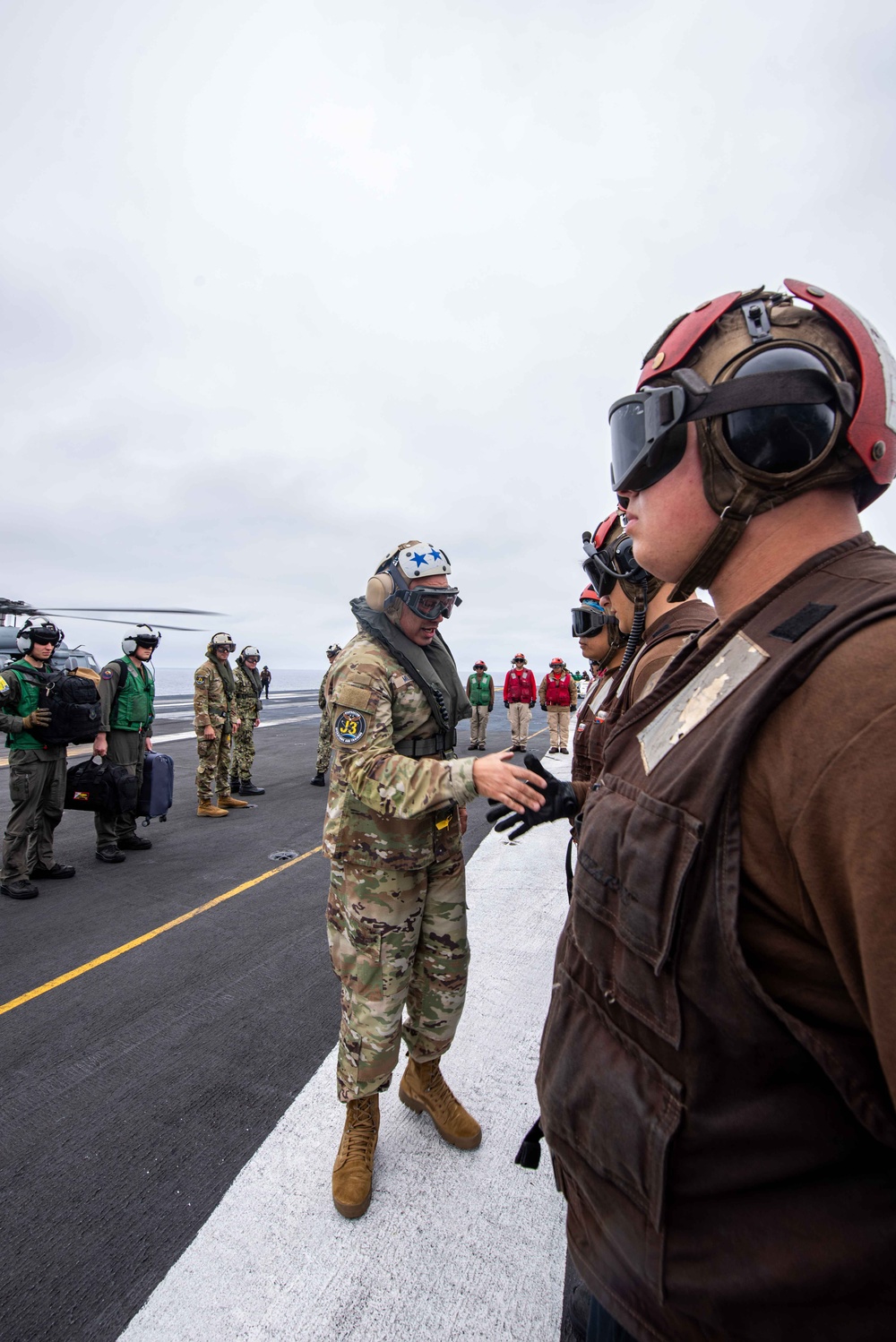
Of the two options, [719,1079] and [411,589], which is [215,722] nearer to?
[411,589]

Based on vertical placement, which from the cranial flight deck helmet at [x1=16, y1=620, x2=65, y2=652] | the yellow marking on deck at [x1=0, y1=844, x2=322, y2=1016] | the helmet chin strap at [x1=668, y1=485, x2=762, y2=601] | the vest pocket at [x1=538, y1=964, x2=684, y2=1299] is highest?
the cranial flight deck helmet at [x1=16, y1=620, x2=65, y2=652]

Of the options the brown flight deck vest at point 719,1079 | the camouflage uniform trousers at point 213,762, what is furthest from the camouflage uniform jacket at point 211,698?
the brown flight deck vest at point 719,1079

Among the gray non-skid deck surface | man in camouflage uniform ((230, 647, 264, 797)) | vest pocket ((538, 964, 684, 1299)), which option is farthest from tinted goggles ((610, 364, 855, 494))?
man in camouflage uniform ((230, 647, 264, 797))

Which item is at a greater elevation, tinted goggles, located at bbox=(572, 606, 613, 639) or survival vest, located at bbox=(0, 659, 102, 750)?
tinted goggles, located at bbox=(572, 606, 613, 639)

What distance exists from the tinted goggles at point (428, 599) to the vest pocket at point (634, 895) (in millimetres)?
1528

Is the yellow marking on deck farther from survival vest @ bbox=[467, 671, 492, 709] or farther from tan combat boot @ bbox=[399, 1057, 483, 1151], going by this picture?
survival vest @ bbox=[467, 671, 492, 709]

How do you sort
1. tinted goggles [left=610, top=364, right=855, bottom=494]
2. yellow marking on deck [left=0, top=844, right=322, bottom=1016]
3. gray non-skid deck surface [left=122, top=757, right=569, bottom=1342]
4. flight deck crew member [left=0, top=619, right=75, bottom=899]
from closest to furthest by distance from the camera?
1. tinted goggles [left=610, top=364, right=855, bottom=494]
2. gray non-skid deck surface [left=122, top=757, right=569, bottom=1342]
3. yellow marking on deck [left=0, top=844, right=322, bottom=1016]
4. flight deck crew member [left=0, top=619, right=75, bottom=899]

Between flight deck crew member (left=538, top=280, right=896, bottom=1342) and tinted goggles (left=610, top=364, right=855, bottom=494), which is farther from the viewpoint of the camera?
tinted goggles (left=610, top=364, right=855, bottom=494)

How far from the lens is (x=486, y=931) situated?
4.01m

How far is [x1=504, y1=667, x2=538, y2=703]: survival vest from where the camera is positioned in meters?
13.8

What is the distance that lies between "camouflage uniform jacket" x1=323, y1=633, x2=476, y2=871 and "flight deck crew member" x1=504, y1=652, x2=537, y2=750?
1132 centimetres

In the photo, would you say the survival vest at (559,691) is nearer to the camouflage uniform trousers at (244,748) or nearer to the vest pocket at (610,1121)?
the camouflage uniform trousers at (244,748)

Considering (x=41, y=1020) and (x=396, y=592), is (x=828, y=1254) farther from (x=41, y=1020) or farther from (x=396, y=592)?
(x=41, y=1020)

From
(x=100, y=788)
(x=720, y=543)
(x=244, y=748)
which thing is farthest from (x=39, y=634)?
(x=720, y=543)
